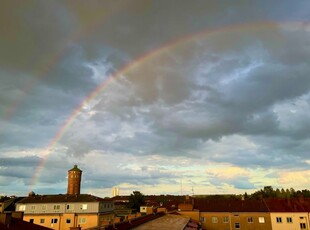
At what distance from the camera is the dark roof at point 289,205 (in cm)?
7266

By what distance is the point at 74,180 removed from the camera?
139 metres

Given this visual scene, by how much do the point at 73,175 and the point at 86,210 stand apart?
199 ft

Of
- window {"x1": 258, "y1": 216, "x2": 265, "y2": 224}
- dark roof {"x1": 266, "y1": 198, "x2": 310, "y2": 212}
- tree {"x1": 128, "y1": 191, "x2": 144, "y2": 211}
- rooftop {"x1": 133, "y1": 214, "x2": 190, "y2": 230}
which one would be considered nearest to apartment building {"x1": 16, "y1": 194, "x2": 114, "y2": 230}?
tree {"x1": 128, "y1": 191, "x2": 144, "y2": 211}

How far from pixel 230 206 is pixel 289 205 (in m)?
14.7

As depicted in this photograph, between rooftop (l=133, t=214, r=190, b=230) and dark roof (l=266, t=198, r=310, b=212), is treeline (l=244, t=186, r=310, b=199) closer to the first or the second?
dark roof (l=266, t=198, r=310, b=212)

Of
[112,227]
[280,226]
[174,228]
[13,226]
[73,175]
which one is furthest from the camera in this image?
[73,175]

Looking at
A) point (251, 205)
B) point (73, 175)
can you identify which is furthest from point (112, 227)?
point (73, 175)

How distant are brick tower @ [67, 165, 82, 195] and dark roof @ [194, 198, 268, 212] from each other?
246ft

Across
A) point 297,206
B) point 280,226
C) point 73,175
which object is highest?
point 73,175

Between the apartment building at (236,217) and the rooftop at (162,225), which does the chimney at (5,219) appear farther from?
the apartment building at (236,217)

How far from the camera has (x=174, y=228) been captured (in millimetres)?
32812

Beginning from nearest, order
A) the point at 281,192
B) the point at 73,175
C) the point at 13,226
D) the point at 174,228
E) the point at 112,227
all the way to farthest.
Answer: the point at 112,227 < the point at 13,226 < the point at 174,228 < the point at 73,175 < the point at 281,192

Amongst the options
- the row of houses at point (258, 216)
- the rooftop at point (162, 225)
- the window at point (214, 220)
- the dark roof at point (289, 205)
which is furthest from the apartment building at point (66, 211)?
the rooftop at point (162, 225)

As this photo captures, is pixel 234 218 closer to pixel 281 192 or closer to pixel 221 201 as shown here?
pixel 221 201
